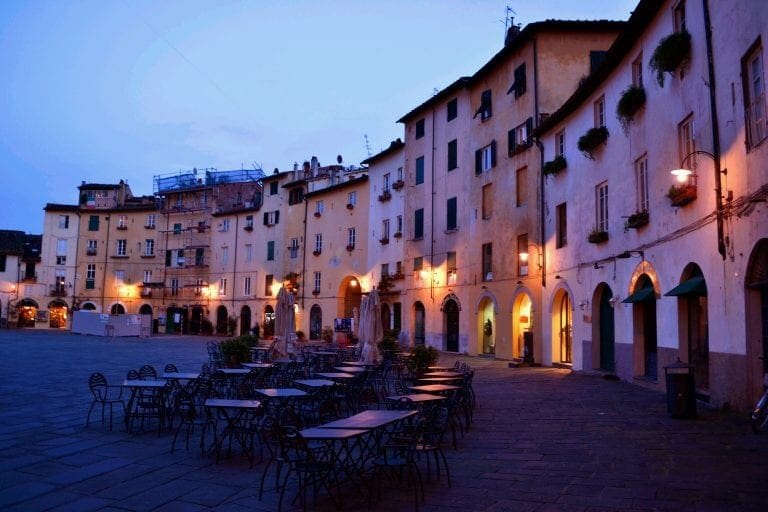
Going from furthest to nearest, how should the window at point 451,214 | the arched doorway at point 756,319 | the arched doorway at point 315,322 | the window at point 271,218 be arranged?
the window at point 271,218 < the arched doorway at point 315,322 < the window at point 451,214 < the arched doorway at point 756,319

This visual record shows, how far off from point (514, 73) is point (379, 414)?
21406 mm

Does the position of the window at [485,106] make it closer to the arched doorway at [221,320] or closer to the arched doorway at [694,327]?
the arched doorway at [694,327]

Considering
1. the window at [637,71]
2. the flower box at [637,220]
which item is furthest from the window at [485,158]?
the flower box at [637,220]

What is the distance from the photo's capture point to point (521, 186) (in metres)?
25.0

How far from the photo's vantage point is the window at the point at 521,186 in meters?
24.6

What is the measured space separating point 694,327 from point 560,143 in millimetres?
10361

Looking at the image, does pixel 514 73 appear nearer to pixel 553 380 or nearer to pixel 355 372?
pixel 553 380

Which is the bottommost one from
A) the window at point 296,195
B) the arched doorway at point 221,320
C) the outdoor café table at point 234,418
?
the outdoor café table at point 234,418

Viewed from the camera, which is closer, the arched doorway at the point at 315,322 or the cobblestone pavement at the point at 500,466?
the cobblestone pavement at the point at 500,466

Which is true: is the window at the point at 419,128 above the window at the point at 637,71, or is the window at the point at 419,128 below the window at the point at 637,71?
above

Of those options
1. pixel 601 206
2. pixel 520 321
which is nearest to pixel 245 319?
pixel 520 321

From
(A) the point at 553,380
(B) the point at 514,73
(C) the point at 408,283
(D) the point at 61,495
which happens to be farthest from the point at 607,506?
(C) the point at 408,283

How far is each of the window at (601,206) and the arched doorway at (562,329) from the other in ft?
13.3

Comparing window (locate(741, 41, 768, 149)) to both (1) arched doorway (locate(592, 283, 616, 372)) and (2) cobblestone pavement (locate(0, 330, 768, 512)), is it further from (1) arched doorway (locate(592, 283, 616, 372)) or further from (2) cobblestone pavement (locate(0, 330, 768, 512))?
A: (1) arched doorway (locate(592, 283, 616, 372))
